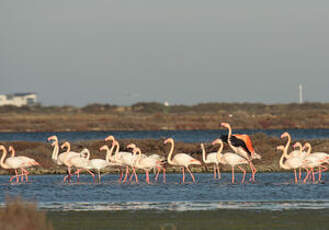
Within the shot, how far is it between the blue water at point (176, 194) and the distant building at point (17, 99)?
14293 centimetres

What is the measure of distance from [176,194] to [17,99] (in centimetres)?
15105

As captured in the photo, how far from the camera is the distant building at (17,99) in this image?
168625mm

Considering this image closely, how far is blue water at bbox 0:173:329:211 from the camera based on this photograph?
20125 mm

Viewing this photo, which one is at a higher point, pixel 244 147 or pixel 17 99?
pixel 17 99

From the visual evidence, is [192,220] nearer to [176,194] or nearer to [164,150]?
[176,194]

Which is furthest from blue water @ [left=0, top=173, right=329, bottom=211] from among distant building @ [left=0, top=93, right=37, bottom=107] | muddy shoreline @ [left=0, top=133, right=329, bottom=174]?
distant building @ [left=0, top=93, right=37, bottom=107]

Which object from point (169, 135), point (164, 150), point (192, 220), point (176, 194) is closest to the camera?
point (192, 220)

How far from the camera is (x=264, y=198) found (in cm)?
2167

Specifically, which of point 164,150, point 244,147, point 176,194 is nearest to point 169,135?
point 164,150

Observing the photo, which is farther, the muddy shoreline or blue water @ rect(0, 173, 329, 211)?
the muddy shoreline

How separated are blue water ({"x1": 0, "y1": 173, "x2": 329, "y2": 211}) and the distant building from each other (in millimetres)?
142927

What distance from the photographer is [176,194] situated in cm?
2306

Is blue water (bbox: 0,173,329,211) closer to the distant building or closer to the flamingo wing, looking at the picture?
the flamingo wing

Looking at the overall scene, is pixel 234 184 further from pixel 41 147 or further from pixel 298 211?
pixel 41 147
